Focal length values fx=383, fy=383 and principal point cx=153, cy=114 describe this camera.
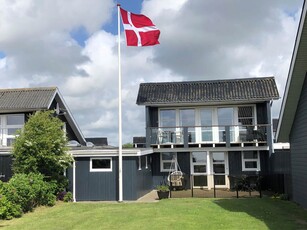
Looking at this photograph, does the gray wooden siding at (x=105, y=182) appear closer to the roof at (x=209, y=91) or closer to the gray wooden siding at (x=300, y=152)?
the roof at (x=209, y=91)

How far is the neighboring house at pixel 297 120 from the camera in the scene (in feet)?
40.3

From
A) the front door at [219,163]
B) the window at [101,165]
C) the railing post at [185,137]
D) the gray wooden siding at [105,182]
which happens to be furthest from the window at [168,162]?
the window at [101,165]

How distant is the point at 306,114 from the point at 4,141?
54.4 ft

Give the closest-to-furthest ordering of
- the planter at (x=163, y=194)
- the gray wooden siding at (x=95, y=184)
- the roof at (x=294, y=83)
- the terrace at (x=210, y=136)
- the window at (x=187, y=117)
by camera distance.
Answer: the roof at (x=294, y=83) < the planter at (x=163, y=194) < the gray wooden siding at (x=95, y=184) < the terrace at (x=210, y=136) < the window at (x=187, y=117)

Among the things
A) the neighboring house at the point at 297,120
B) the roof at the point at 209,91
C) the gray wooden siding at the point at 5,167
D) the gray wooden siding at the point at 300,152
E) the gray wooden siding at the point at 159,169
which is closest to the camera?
the neighboring house at the point at 297,120

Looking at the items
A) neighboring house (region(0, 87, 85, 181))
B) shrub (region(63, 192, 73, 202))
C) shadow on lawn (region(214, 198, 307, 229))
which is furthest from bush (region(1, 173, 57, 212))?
shadow on lawn (region(214, 198, 307, 229))

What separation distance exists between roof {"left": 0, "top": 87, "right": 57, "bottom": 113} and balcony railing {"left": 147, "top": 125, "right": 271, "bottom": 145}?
21.3ft

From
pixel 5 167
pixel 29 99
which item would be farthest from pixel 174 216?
pixel 29 99

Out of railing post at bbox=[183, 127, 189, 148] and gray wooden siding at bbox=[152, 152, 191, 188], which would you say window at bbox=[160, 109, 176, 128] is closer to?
railing post at bbox=[183, 127, 189, 148]

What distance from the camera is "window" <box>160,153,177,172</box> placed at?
80.9 ft

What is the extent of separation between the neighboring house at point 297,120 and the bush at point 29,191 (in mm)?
10200

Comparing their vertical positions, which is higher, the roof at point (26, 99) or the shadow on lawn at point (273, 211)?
the roof at point (26, 99)

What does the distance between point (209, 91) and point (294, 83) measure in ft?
37.7

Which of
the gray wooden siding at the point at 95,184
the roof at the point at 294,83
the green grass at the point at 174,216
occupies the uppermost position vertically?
the roof at the point at 294,83
